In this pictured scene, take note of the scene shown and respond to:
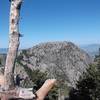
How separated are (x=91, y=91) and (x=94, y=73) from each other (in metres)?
4.14

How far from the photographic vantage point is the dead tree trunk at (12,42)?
12.7 m

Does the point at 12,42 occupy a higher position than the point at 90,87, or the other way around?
the point at 12,42

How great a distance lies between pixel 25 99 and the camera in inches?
482

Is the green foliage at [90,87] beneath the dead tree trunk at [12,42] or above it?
beneath

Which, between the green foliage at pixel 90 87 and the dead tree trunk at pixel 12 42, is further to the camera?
the green foliage at pixel 90 87

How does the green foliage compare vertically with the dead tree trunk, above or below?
A: below

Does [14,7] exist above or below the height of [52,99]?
above

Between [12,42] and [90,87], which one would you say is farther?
[90,87]

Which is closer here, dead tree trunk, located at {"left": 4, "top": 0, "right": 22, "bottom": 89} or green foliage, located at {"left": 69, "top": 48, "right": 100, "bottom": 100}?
dead tree trunk, located at {"left": 4, "top": 0, "right": 22, "bottom": 89}

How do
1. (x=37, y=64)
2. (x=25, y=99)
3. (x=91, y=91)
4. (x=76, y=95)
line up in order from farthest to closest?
(x=37, y=64) < (x=76, y=95) < (x=91, y=91) < (x=25, y=99)

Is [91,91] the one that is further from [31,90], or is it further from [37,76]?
[31,90]

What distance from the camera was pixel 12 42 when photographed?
41.7 feet

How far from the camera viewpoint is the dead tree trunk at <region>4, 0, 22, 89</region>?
41.7 ft

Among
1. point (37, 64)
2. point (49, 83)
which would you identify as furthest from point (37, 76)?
point (37, 64)
